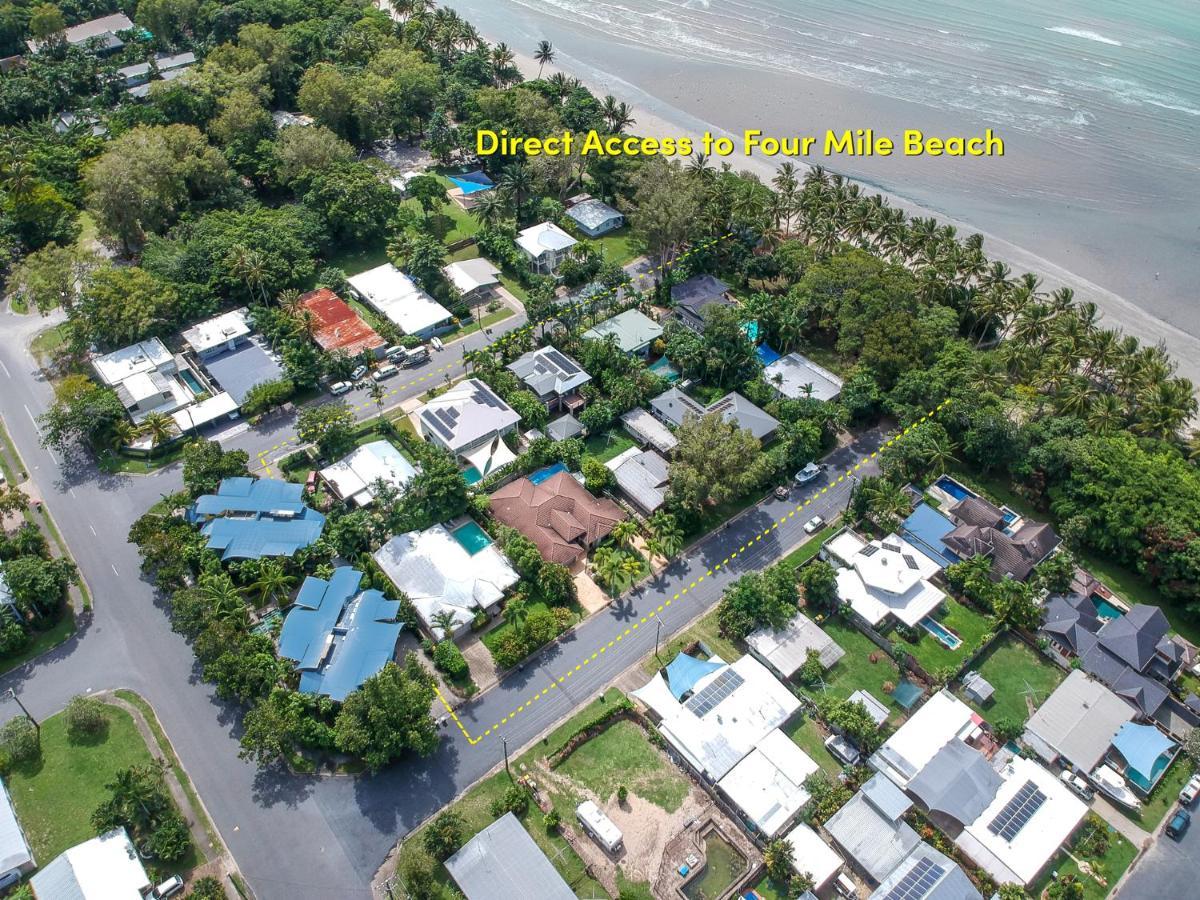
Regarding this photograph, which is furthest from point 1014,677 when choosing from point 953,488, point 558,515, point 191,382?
point 191,382

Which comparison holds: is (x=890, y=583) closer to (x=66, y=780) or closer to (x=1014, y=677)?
(x=1014, y=677)

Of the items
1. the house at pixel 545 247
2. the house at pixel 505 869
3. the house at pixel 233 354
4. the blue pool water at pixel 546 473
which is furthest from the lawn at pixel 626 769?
the house at pixel 545 247

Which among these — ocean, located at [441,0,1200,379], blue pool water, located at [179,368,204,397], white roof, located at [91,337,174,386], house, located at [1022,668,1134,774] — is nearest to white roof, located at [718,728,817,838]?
house, located at [1022,668,1134,774]

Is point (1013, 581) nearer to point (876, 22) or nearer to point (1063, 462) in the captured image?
point (1063, 462)

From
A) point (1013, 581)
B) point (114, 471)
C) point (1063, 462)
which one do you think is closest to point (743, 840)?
point (1013, 581)

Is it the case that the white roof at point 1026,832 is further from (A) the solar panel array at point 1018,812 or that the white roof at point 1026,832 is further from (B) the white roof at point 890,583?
(B) the white roof at point 890,583

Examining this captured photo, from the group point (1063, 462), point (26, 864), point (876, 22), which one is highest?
point (876, 22)
